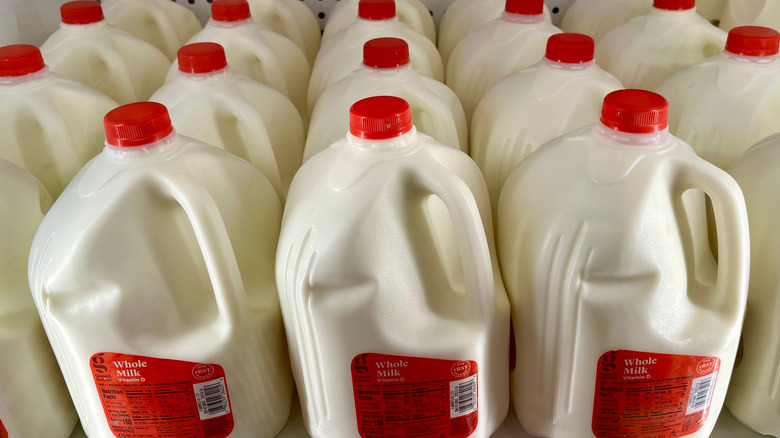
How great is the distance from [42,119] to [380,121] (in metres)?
0.52

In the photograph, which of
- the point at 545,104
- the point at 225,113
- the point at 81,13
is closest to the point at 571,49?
the point at 545,104

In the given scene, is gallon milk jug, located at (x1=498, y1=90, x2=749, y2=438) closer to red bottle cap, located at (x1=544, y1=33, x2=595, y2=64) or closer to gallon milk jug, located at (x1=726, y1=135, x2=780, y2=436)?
gallon milk jug, located at (x1=726, y1=135, x2=780, y2=436)

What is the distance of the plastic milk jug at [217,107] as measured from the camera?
921 mm

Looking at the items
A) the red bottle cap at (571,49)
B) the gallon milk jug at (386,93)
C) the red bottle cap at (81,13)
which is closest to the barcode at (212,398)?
the gallon milk jug at (386,93)

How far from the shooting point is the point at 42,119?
0.92 meters

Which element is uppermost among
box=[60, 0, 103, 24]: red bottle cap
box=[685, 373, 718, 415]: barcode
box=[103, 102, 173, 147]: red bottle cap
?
box=[103, 102, 173, 147]: red bottle cap

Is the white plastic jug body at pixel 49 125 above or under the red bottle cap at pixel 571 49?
under

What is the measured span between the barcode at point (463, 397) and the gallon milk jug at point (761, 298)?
34cm

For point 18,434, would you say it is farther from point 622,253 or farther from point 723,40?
point 723,40

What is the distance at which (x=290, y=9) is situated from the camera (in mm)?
1459

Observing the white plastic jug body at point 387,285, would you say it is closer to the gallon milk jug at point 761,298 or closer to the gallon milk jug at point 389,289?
the gallon milk jug at point 389,289

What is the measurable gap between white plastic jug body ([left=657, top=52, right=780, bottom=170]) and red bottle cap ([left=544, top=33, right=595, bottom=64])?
0.49 feet

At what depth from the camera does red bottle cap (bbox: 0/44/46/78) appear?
0.92 metres

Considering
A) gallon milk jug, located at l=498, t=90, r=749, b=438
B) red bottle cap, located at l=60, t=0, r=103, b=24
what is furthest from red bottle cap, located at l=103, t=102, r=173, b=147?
red bottle cap, located at l=60, t=0, r=103, b=24
